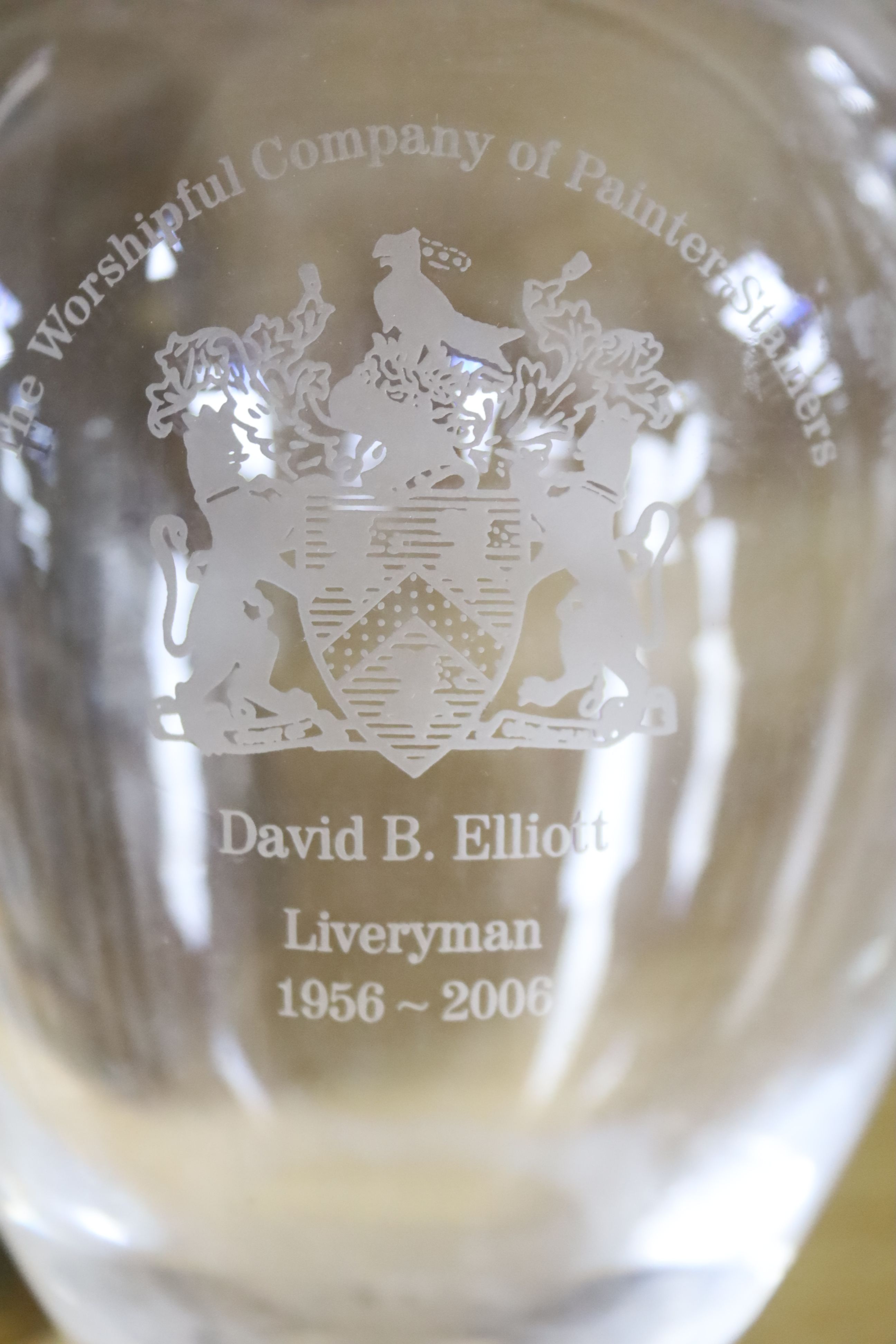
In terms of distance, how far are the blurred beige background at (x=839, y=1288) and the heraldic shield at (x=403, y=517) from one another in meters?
0.26

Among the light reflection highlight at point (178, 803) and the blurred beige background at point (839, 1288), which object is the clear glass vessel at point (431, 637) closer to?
the light reflection highlight at point (178, 803)

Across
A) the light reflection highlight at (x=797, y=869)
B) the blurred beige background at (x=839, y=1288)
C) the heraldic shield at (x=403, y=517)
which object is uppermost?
the heraldic shield at (x=403, y=517)

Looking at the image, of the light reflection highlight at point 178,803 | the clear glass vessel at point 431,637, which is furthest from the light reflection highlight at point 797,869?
the light reflection highlight at point 178,803

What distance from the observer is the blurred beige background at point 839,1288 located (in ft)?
1.73

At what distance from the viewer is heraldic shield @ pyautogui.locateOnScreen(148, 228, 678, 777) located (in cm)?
37

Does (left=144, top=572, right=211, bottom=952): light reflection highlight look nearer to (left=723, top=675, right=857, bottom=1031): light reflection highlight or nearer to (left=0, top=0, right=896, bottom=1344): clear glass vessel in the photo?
(left=0, top=0, right=896, bottom=1344): clear glass vessel

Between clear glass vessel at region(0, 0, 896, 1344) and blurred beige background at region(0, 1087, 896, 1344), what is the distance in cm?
11

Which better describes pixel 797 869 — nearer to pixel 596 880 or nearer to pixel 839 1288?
pixel 596 880

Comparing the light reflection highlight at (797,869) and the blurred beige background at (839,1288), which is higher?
the light reflection highlight at (797,869)

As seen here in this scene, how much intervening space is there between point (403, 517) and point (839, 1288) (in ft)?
1.11

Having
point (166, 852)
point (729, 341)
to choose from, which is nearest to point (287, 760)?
point (166, 852)

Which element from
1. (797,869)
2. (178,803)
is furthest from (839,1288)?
(178,803)

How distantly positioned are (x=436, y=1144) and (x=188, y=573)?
17 centimetres

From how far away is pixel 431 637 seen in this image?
14.8 inches
